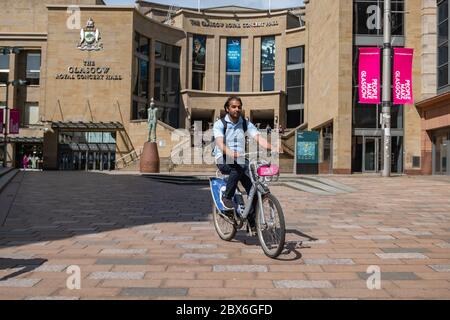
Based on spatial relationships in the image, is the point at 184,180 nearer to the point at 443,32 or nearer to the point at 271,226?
the point at 271,226

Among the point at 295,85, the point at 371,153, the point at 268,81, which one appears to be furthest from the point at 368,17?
the point at 268,81

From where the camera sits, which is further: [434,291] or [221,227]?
[221,227]

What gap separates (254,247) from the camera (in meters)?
5.80

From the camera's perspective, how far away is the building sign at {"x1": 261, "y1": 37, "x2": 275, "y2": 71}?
5328 cm

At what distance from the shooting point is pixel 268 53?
53.4 m

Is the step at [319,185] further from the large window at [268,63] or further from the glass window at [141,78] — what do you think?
the large window at [268,63]

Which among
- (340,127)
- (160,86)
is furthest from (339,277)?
(160,86)

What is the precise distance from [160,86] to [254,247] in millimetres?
46763

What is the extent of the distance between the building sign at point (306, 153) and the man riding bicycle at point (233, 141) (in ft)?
63.1

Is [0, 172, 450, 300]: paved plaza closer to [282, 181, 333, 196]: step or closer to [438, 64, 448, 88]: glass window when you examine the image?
[282, 181, 333, 196]: step

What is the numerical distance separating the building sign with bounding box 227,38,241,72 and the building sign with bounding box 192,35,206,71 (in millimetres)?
2894
